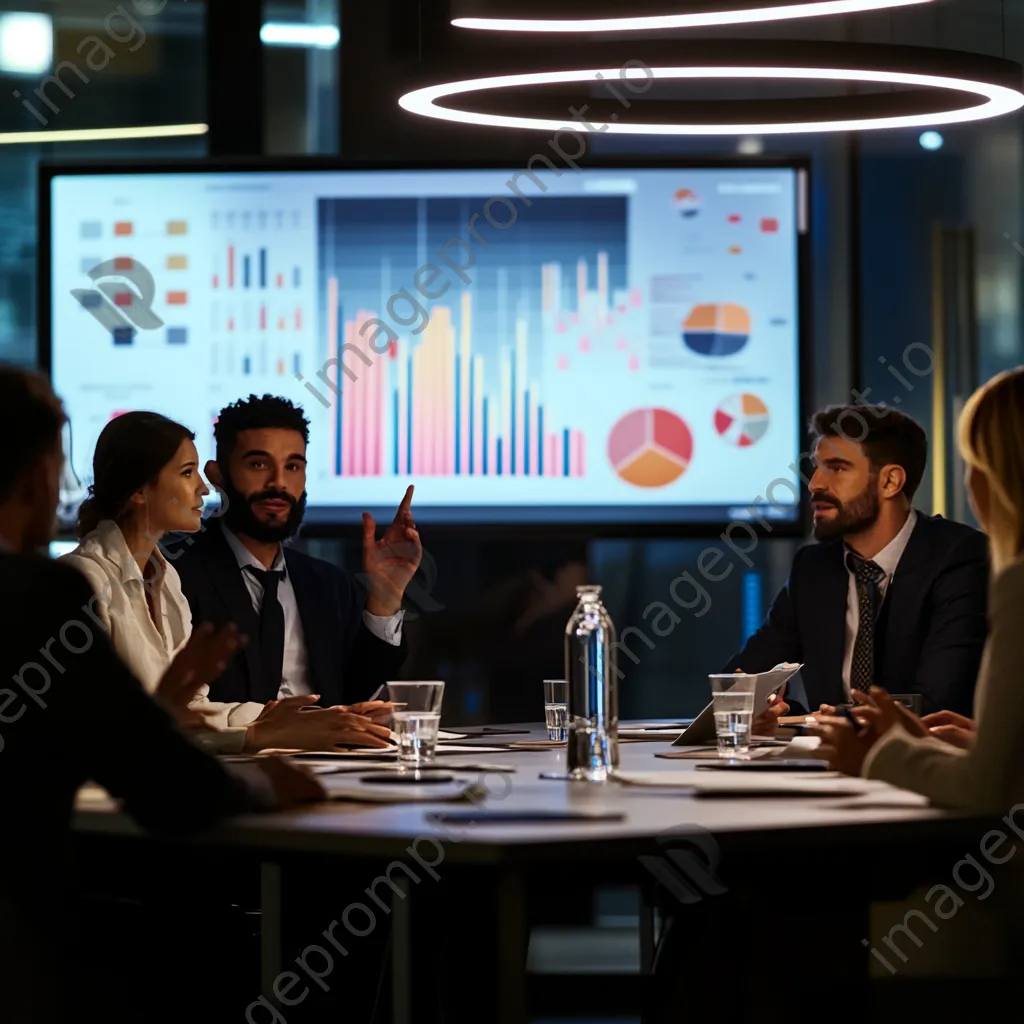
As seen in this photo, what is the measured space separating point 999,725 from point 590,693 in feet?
2.35

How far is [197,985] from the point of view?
260cm

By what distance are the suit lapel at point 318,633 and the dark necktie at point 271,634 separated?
6 centimetres

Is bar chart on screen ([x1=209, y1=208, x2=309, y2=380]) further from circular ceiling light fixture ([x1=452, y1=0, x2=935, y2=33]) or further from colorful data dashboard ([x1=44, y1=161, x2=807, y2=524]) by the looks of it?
circular ceiling light fixture ([x1=452, y1=0, x2=935, y2=33])

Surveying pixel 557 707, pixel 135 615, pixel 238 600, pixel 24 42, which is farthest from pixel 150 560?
pixel 24 42

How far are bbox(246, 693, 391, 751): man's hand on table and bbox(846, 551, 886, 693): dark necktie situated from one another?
1.28 metres

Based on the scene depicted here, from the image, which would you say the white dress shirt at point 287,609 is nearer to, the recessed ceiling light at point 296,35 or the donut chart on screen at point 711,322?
the donut chart on screen at point 711,322

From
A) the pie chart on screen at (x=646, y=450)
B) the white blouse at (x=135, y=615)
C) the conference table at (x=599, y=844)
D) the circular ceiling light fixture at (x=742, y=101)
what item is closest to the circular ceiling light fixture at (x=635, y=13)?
the circular ceiling light fixture at (x=742, y=101)

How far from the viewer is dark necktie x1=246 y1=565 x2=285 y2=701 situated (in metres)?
3.86

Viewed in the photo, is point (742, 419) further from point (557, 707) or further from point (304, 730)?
point (304, 730)

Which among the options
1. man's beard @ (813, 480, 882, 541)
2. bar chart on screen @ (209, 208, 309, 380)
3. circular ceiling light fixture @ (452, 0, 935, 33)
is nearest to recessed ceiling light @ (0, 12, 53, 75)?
bar chart on screen @ (209, 208, 309, 380)

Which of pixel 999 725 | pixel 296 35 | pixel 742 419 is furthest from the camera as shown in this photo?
pixel 296 35

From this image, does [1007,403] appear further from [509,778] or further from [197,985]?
[197,985]

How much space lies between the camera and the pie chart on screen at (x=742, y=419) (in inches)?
209

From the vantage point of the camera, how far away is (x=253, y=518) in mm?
4004
